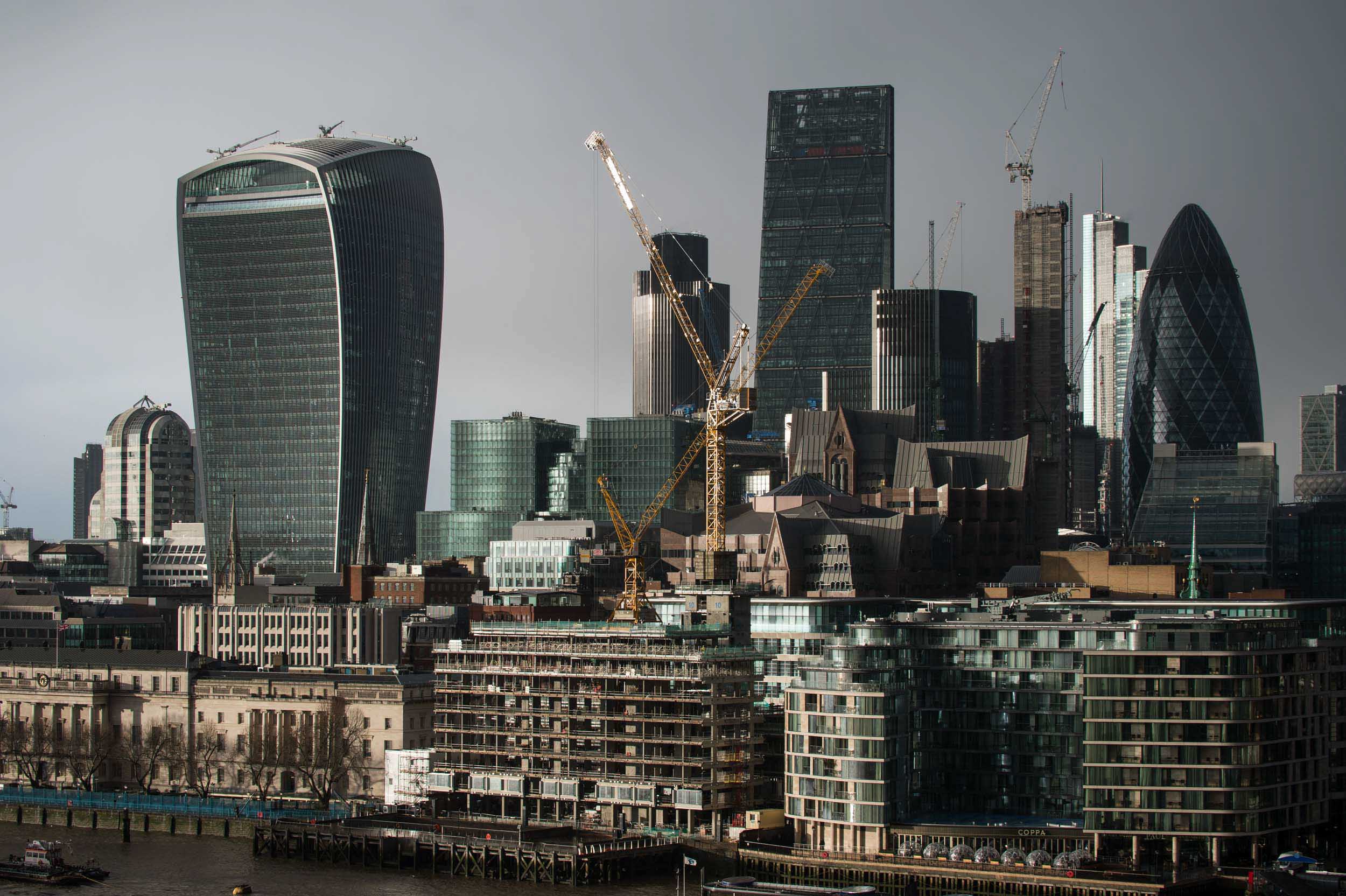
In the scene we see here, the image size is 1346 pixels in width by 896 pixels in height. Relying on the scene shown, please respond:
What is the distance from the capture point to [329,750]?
18438 centimetres

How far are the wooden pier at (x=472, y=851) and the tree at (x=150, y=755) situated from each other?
3037 centimetres

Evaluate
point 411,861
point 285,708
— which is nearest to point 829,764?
point 411,861

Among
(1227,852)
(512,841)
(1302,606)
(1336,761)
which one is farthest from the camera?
(1302,606)

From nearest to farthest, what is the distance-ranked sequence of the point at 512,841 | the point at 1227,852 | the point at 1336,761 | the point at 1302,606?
the point at 1227,852, the point at 512,841, the point at 1336,761, the point at 1302,606

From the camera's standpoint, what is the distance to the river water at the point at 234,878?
479ft

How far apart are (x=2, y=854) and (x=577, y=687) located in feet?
151

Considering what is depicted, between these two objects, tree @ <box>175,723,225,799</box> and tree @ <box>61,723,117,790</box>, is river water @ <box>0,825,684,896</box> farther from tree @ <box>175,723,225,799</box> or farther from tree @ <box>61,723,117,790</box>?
tree @ <box>61,723,117,790</box>

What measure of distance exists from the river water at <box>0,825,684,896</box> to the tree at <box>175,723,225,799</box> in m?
17.8

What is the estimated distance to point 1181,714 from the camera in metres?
140

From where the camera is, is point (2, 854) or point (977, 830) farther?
point (2, 854)

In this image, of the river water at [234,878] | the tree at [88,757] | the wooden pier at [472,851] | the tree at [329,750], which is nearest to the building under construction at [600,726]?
the wooden pier at [472,851]

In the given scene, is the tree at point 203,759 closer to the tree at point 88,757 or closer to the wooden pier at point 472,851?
the tree at point 88,757

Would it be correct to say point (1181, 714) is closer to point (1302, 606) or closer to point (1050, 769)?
point (1050, 769)

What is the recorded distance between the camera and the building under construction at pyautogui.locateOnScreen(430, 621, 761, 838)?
158750 millimetres
